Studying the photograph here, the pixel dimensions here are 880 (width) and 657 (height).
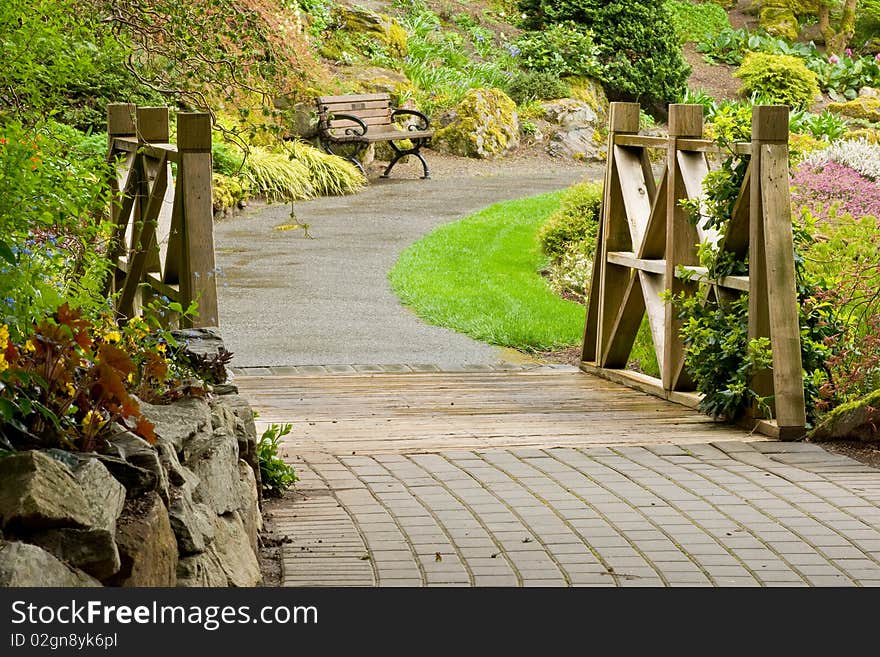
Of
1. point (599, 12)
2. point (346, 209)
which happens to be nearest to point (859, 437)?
point (346, 209)

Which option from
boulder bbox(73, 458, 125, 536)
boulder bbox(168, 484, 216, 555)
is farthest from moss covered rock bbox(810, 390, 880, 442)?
boulder bbox(73, 458, 125, 536)

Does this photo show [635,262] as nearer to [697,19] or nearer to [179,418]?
[179,418]

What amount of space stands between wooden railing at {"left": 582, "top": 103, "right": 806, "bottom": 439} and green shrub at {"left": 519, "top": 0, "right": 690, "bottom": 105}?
50.5ft

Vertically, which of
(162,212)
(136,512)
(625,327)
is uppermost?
(162,212)

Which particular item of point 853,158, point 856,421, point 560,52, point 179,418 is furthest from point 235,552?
point 560,52

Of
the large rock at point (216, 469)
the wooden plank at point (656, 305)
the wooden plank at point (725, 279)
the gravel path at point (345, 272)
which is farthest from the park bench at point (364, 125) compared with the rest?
the large rock at point (216, 469)

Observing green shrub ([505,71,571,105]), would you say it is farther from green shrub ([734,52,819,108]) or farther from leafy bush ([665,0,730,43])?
leafy bush ([665,0,730,43])

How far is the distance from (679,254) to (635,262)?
0.58 metres

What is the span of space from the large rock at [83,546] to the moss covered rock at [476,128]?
709 inches

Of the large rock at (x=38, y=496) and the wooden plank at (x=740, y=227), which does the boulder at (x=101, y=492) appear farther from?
the wooden plank at (x=740, y=227)

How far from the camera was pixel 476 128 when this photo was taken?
20.3 metres

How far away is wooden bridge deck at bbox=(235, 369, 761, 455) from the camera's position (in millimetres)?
5715
